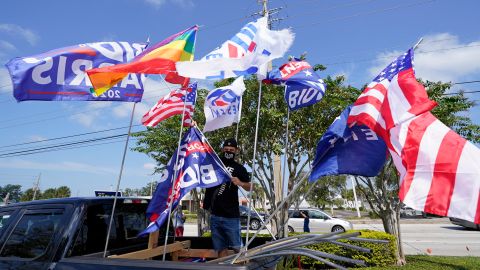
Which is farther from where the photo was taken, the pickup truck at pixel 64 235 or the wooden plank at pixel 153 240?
the wooden plank at pixel 153 240

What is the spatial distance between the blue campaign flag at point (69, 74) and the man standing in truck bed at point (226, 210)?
142 centimetres

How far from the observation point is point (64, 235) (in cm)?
339

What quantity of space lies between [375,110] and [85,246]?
9.61ft

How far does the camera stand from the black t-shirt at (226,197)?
4.32m

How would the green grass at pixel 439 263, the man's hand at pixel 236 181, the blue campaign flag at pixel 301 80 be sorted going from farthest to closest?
1. the green grass at pixel 439 263
2. the blue campaign flag at pixel 301 80
3. the man's hand at pixel 236 181

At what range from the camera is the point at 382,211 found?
33.5ft

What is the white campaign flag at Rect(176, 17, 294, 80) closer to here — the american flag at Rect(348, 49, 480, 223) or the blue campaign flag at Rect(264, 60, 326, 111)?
the american flag at Rect(348, 49, 480, 223)

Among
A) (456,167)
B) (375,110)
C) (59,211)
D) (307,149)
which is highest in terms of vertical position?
(307,149)

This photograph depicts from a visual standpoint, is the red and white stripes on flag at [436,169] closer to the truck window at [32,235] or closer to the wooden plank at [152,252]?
the wooden plank at [152,252]

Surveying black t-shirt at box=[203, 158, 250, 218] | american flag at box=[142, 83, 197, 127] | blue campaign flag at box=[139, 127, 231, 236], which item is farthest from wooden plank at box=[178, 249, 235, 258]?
american flag at box=[142, 83, 197, 127]

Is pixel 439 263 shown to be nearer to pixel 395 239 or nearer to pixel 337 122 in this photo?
pixel 395 239

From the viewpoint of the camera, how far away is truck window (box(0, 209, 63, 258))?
3.50 m

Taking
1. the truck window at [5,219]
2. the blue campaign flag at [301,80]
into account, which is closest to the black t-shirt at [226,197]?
the blue campaign flag at [301,80]

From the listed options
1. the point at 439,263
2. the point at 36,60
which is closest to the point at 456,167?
the point at 36,60
